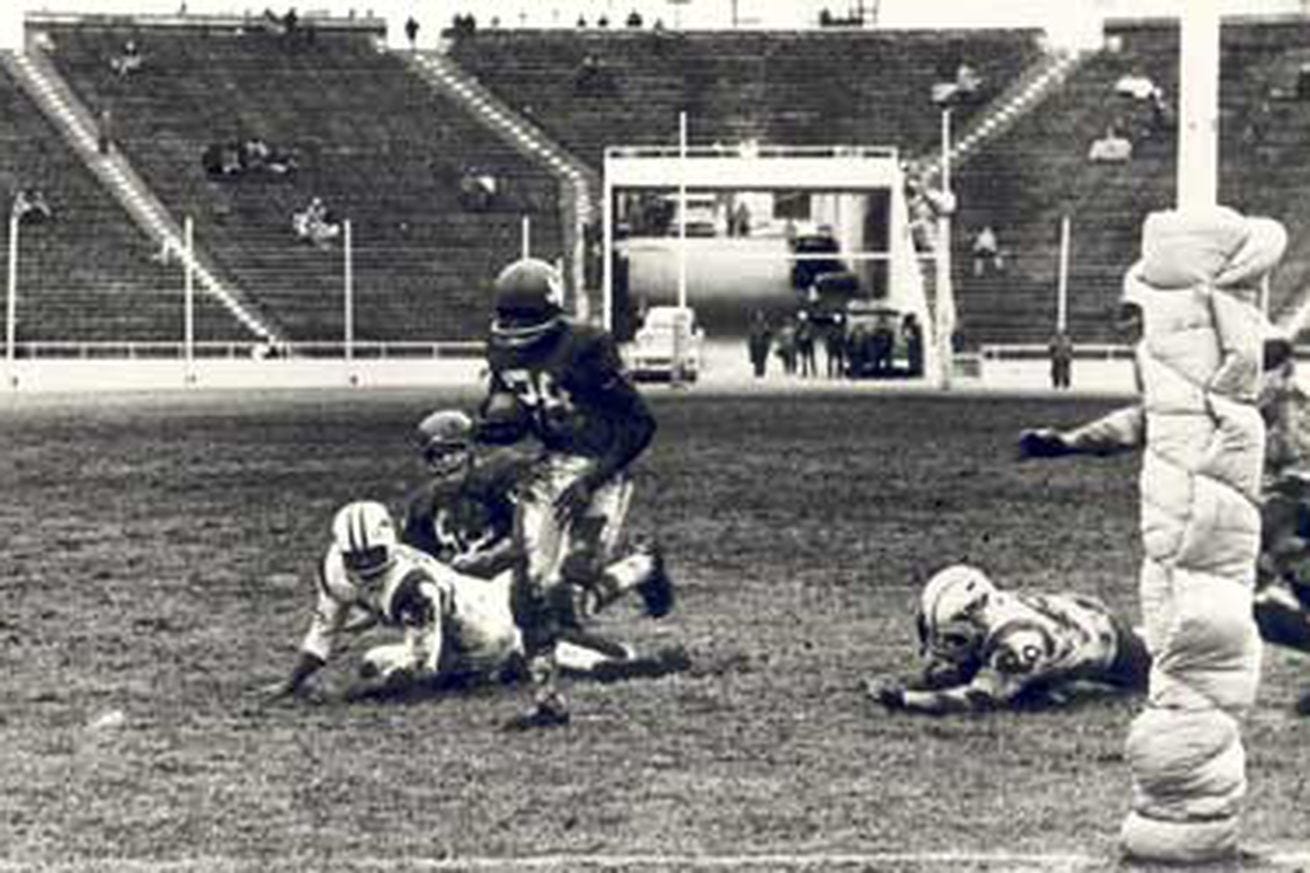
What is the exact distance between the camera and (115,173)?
218 feet

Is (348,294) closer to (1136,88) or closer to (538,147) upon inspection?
(538,147)

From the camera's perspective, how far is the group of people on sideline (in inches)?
2379

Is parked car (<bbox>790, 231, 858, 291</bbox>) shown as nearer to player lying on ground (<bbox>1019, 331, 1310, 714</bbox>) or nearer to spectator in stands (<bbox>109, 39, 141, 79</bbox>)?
spectator in stands (<bbox>109, 39, 141, 79</bbox>)

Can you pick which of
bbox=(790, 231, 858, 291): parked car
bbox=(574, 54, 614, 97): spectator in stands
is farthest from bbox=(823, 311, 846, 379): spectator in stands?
bbox=(574, 54, 614, 97): spectator in stands

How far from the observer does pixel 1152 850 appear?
9273mm

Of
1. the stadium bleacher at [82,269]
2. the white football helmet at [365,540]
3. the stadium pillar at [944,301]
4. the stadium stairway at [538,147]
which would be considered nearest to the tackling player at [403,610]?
the white football helmet at [365,540]

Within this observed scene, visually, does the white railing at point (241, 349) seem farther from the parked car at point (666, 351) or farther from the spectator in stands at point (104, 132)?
the spectator in stands at point (104, 132)

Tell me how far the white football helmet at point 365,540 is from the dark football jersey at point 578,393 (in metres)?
0.81

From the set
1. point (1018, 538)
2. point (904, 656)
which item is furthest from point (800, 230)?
point (904, 656)

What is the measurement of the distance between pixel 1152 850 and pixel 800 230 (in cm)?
6345

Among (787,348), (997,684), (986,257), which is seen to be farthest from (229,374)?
(997,684)

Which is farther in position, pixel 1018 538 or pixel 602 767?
pixel 1018 538

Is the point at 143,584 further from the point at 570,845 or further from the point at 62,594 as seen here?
the point at 570,845

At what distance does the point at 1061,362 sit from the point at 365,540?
4275cm
